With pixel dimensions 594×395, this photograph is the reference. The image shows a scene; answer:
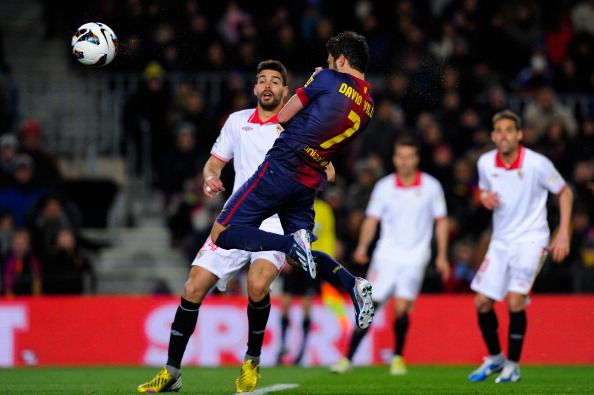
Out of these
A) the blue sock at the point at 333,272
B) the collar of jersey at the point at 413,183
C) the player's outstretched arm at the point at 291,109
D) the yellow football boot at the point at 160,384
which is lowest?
the yellow football boot at the point at 160,384

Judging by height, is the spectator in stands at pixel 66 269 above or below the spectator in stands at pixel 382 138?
below

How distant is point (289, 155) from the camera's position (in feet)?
31.2

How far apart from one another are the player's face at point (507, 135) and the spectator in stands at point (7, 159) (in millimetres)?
8861

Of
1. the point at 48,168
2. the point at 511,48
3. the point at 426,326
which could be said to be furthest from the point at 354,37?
the point at 511,48

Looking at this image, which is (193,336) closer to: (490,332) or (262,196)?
(490,332)

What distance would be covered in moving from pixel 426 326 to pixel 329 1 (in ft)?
22.6

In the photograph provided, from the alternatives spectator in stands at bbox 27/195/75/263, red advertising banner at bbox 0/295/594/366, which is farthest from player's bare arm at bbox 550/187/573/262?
spectator in stands at bbox 27/195/75/263

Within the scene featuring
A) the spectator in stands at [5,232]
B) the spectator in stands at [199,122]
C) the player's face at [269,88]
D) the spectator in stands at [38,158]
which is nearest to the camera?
the player's face at [269,88]

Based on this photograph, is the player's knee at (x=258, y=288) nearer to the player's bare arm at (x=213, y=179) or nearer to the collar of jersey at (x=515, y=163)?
the player's bare arm at (x=213, y=179)

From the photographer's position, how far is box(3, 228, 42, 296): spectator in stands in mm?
16562

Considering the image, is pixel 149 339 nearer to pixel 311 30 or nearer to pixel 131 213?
pixel 131 213

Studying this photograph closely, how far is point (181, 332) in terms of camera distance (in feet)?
32.6

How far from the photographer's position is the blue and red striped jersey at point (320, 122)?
9.43 meters

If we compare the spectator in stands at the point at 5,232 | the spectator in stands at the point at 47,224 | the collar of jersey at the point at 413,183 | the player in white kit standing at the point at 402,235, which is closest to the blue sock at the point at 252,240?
the player in white kit standing at the point at 402,235
